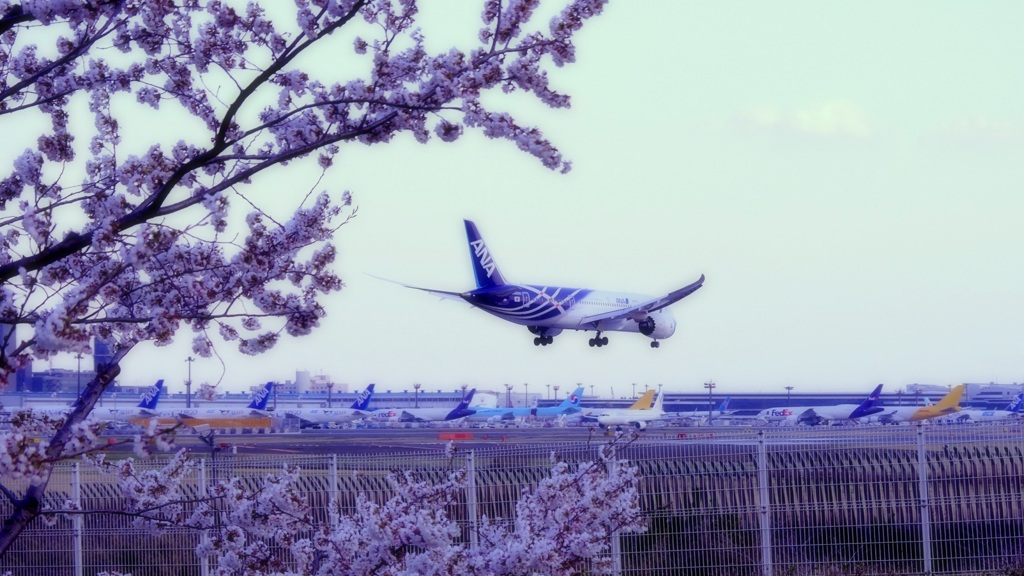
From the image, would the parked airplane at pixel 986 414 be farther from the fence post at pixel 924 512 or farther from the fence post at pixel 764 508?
the fence post at pixel 764 508

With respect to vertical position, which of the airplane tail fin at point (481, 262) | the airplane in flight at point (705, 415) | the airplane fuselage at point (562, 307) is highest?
the airplane tail fin at point (481, 262)

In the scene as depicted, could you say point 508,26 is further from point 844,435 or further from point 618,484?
point 844,435

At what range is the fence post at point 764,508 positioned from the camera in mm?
10398

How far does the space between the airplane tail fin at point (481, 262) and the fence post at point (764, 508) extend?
31176 millimetres

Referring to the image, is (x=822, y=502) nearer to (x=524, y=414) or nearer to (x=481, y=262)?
(x=481, y=262)

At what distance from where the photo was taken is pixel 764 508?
413 inches

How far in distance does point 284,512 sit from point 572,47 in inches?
139

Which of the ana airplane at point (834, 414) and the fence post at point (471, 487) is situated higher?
the fence post at point (471, 487)

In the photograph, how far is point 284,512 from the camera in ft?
23.7

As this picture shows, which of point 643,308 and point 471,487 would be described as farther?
point 643,308

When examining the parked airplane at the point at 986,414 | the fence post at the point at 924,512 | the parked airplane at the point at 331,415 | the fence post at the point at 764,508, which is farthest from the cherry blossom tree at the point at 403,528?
the parked airplane at the point at 331,415

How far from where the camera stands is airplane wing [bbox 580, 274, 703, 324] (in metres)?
44.0

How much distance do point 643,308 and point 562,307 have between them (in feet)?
11.8

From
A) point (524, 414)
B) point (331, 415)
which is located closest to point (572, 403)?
point (524, 414)
